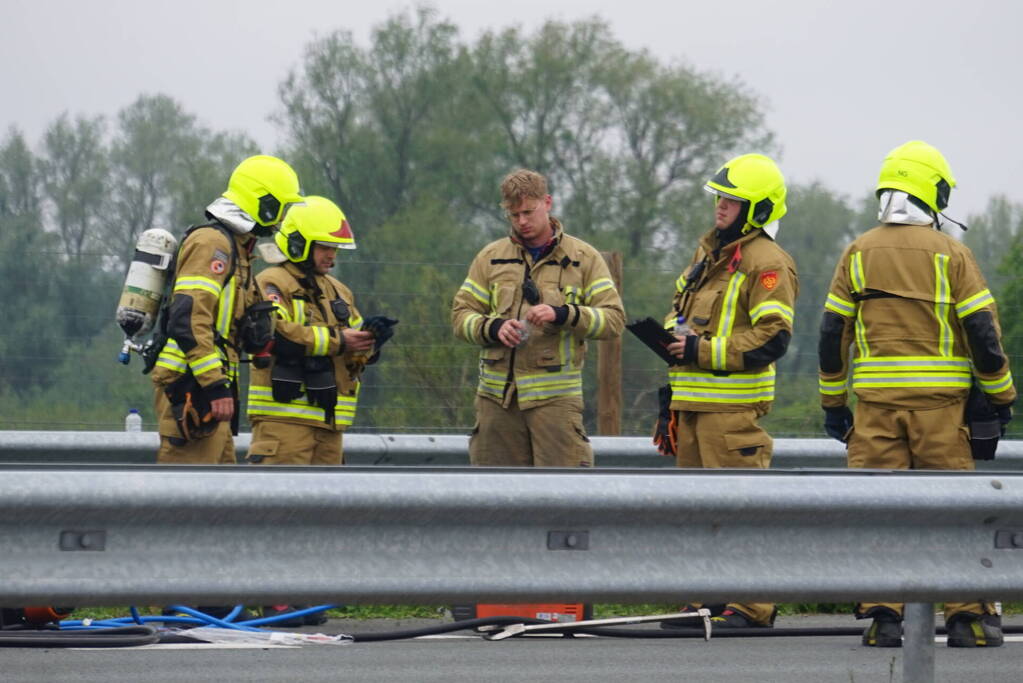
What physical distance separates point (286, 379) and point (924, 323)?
10.3ft

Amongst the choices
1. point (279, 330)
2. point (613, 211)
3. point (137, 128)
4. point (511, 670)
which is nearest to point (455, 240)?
point (613, 211)

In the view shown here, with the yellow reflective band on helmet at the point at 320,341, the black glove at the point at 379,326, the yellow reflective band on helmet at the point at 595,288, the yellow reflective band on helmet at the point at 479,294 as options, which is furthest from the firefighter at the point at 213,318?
the yellow reflective band on helmet at the point at 595,288

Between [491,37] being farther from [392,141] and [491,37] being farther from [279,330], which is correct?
[279,330]

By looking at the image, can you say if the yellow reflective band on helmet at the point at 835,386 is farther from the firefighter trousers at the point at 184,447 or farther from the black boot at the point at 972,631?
the firefighter trousers at the point at 184,447

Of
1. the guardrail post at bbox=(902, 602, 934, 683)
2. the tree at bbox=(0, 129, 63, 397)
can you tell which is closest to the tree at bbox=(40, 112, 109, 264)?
the tree at bbox=(0, 129, 63, 397)

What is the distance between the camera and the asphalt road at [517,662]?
515 centimetres

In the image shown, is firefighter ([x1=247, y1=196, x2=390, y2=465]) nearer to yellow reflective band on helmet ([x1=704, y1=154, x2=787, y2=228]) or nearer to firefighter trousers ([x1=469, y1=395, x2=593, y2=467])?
firefighter trousers ([x1=469, y1=395, x2=593, y2=467])

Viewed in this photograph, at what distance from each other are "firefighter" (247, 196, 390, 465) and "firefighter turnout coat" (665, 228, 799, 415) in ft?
5.71

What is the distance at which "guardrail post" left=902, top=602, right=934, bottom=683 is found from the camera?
4.18 m

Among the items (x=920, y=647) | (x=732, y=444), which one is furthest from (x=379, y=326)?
(x=920, y=647)

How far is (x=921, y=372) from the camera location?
623cm

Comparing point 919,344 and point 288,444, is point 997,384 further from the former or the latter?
point 288,444

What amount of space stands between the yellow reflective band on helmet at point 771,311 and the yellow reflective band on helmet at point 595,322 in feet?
2.70

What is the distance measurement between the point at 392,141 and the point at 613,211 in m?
6.40
